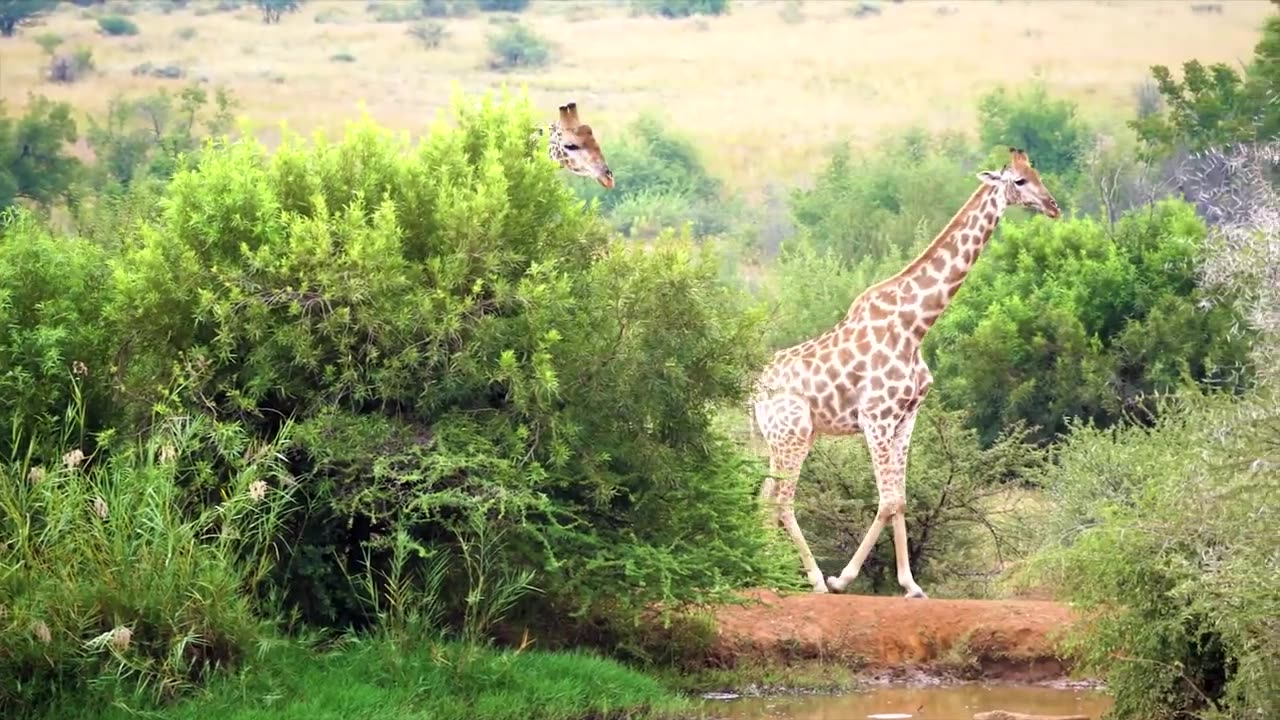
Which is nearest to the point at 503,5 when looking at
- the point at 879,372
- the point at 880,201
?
the point at 880,201

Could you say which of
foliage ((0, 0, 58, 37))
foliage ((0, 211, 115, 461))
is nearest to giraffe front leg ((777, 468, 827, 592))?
foliage ((0, 211, 115, 461))

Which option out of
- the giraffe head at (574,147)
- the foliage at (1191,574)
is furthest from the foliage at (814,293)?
the foliage at (1191,574)

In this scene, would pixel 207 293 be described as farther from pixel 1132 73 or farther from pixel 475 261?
pixel 1132 73

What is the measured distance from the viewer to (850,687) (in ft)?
45.8

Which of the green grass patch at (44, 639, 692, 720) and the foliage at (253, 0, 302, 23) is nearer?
the green grass patch at (44, 639, 692, 720)

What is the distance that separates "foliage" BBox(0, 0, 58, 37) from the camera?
67.7 meters

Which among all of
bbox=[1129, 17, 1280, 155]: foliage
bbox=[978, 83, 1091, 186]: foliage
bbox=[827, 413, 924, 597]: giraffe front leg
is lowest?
bbox=[978, 83, 1091, 186]: foliage

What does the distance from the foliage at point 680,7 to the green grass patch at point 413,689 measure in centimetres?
6343

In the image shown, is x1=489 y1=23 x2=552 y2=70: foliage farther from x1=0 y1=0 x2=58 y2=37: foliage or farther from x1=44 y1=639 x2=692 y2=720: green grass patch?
x1=44 y1=639 x2=692 y2=720: green grass patch

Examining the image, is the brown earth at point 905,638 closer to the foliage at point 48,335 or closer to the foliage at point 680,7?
the foliage at point 48,335

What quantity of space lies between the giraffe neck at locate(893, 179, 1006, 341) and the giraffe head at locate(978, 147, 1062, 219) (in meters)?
0.09

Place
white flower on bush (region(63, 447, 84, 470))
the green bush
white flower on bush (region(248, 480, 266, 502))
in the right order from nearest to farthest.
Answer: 1. white flower on bush (region(248, 480, 266, 502))
2. white flower on bush (region(63, 447, 84, 470))
3. the green bush

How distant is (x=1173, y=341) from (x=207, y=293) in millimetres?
13049

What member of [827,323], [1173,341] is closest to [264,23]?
[827,323]
